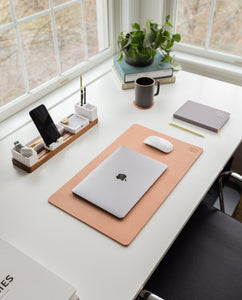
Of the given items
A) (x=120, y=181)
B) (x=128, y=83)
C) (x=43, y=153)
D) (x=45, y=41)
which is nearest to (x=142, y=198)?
(x=120, y=181)

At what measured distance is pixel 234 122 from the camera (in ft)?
5.42

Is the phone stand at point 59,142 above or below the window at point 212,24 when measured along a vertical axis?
below

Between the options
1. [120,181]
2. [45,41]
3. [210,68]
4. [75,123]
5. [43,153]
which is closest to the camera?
[120,181]

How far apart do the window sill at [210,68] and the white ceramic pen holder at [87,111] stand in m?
0.83

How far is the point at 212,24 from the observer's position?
2.13 metres

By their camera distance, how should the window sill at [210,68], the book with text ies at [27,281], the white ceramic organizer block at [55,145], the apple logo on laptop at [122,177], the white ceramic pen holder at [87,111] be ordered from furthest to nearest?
1. the window sill at [210,68]
2. the white ceramic pen holder at [87,111]
3. the white ceramic organizer block at [55,145]
4. the apple logo on laptop at [122,177]
5. the book with text ies at [27,281]

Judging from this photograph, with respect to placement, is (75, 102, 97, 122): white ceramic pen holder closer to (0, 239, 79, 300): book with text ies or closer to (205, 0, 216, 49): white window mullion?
(0, 239, 79, 300): book with text ies

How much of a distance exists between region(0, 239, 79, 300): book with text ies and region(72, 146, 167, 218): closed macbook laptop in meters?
0.30

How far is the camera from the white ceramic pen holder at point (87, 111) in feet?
5.25

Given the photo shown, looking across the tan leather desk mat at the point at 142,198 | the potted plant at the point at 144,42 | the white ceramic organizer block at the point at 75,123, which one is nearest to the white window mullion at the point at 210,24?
the potted plant at the point at 144,42

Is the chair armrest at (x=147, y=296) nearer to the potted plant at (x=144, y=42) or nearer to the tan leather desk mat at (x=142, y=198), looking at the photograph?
the tan leather desk mat at (x=142, y=198)

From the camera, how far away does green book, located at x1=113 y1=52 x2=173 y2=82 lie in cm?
184

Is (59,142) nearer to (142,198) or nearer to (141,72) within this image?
(142,198)

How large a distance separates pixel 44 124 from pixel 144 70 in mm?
666
